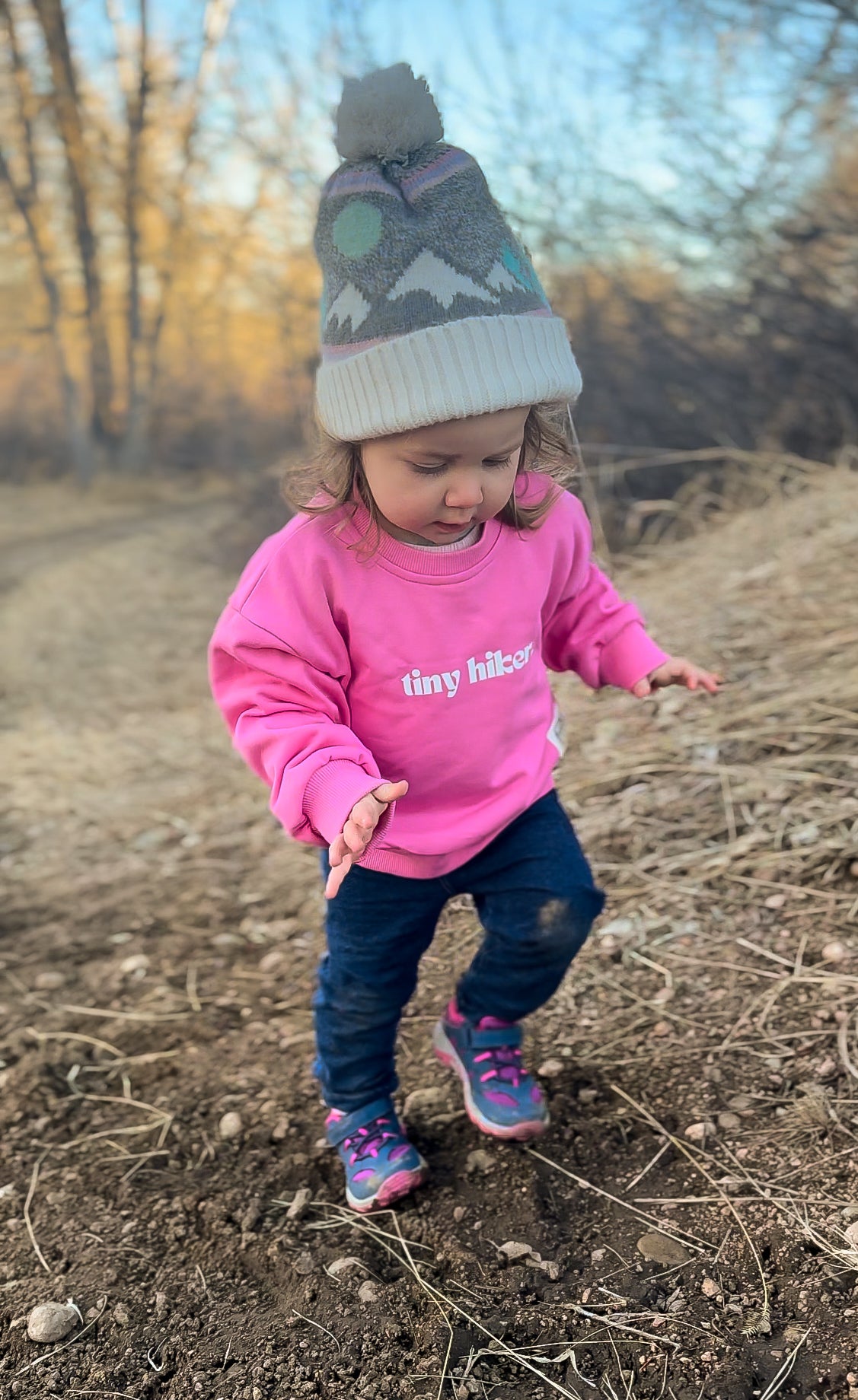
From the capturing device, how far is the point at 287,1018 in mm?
2619

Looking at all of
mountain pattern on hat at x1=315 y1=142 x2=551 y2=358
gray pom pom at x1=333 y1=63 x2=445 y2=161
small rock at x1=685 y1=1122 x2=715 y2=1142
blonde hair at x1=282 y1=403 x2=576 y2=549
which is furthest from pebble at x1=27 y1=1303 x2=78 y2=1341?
gray pom pom at x1=333 y1=63 x2=445 y2=161

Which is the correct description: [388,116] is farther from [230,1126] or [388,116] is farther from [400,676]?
[230,1126]

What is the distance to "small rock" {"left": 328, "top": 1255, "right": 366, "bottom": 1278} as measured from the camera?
1.83 metres

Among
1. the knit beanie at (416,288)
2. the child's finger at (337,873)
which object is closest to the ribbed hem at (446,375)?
the knit beanie at (416,288)

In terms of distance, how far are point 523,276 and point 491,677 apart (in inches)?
23.9

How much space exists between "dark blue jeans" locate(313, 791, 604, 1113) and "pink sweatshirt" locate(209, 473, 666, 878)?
58mm

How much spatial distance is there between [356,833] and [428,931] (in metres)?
0.51

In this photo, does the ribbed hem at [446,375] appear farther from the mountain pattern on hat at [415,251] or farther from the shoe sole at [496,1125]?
the shoe sole at [496,1125]

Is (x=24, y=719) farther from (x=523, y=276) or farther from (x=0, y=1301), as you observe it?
(x=523, y=276)

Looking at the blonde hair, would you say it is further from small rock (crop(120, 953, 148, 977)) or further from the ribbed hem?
small rock (crop(120, 953, 148, 977))

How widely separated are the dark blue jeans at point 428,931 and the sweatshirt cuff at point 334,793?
12.8 inches

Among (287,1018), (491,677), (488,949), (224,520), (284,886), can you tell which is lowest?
(224,520)

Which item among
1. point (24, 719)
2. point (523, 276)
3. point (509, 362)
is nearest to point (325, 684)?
point (509, 362)

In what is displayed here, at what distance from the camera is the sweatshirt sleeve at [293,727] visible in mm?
1604
